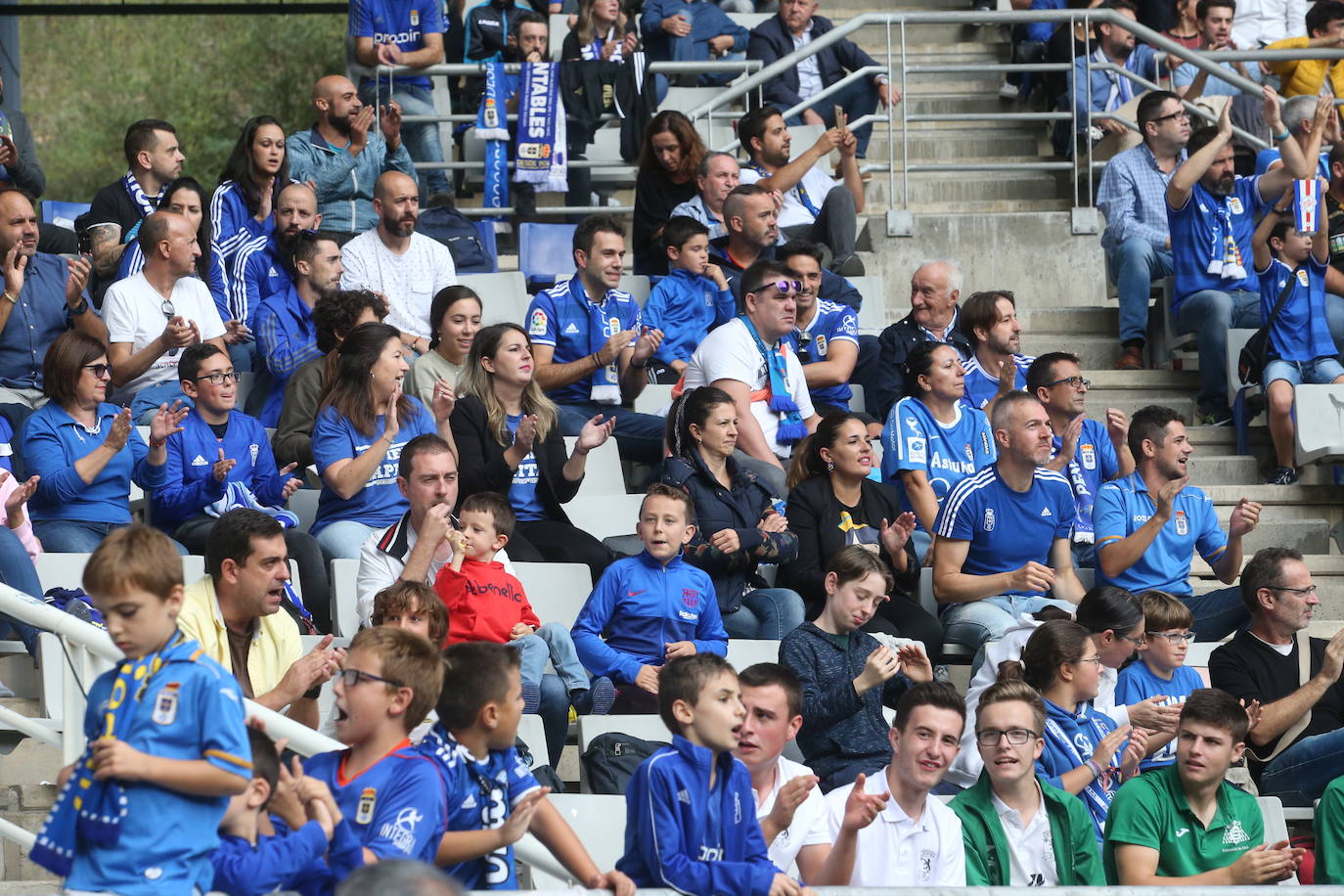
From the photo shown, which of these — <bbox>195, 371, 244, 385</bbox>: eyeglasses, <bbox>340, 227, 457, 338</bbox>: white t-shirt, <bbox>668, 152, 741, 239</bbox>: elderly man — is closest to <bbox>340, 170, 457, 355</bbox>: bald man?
<bbox>340, 227, 457, 338</bbox>: white t-shirt

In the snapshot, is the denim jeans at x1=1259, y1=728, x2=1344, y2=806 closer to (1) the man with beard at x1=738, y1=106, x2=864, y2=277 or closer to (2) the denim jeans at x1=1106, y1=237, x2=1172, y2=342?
(2) the denim jeans at x1=1106, y1=237, x2=1172, y2=342

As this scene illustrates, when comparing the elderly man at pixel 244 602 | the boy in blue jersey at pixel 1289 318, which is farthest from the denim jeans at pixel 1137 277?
the elderly man at pixel 244 602

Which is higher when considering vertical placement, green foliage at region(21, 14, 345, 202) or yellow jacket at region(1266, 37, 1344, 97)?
green foliage at region(21, 14, 345, 202)

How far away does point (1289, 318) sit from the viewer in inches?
355

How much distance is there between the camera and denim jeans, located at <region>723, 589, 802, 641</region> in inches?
281

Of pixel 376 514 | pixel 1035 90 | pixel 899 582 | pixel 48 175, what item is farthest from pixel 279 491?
pixel 48 175

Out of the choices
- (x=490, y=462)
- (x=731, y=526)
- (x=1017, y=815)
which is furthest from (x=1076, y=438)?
(x=1017, y=815)

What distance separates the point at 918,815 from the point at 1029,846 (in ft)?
1.13

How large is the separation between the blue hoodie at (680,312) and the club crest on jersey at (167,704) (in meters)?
5.15

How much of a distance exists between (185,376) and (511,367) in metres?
1.20

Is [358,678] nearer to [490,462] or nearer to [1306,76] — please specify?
[490,462]

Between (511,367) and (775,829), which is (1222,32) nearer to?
(511,367)

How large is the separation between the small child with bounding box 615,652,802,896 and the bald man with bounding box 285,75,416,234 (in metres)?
5.61

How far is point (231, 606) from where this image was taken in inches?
220
